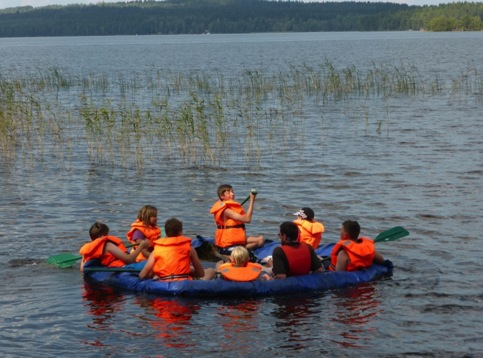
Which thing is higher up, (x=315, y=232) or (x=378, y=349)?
(x=315, y=232)

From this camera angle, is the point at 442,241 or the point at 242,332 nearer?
the point at 242,332

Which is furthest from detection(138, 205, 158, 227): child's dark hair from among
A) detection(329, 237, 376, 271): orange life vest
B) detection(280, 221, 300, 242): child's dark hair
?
detection(329, 237, 376, 271): orange life vest

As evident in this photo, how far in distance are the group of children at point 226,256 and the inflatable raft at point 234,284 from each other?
0.40ft

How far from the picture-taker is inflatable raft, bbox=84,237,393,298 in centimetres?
1147

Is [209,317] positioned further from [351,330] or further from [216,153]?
[216,153]

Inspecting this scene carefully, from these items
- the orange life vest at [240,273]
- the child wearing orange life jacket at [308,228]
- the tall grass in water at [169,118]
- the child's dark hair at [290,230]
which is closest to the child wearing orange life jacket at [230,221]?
the child wearing orange life jacket at [308,228]

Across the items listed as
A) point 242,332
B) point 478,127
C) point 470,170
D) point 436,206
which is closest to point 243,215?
point 242,332

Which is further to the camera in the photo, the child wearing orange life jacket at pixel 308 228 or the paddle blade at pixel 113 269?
the child wearing orange life jacket at pixel 308 228

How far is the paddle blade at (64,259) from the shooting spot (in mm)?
12953

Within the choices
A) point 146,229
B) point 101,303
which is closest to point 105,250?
point 146,229

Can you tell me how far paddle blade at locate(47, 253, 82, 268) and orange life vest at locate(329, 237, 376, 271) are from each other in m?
3.66

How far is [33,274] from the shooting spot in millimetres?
13062

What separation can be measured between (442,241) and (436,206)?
2693 mm

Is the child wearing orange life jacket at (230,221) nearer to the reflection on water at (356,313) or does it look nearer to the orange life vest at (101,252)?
the orange life vest at (101,252)
